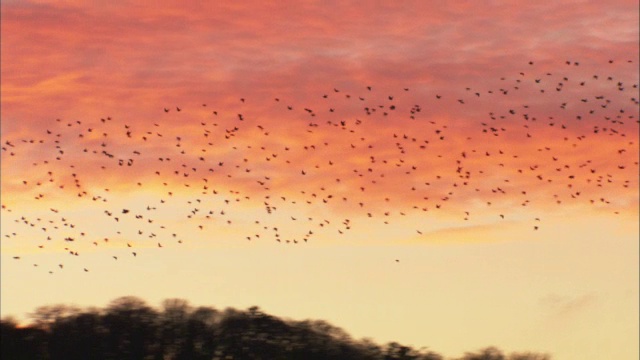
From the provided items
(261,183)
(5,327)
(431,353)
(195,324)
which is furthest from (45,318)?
(261,183)

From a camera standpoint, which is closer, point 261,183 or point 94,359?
point 261,183

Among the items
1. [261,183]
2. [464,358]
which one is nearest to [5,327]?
[464,358]

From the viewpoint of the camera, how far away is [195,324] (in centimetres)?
15738

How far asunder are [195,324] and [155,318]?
4439 millimetres

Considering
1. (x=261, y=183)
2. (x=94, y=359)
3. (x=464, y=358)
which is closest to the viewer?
(x=261, y=183)

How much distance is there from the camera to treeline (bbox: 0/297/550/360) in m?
149

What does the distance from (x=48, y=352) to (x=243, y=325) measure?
2152 cm

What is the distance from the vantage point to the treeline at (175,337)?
149375 mm

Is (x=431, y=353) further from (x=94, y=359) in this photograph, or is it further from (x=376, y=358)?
(x=94, y=359)

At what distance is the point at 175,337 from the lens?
15550 centimetres

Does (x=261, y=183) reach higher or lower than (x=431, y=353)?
lower

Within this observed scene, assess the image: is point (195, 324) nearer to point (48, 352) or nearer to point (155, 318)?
point (155, 318)

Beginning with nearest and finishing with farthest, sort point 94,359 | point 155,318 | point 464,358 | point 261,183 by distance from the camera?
point 261,183
point 94,359
point 155,318
point 464,358

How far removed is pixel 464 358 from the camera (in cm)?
16812
